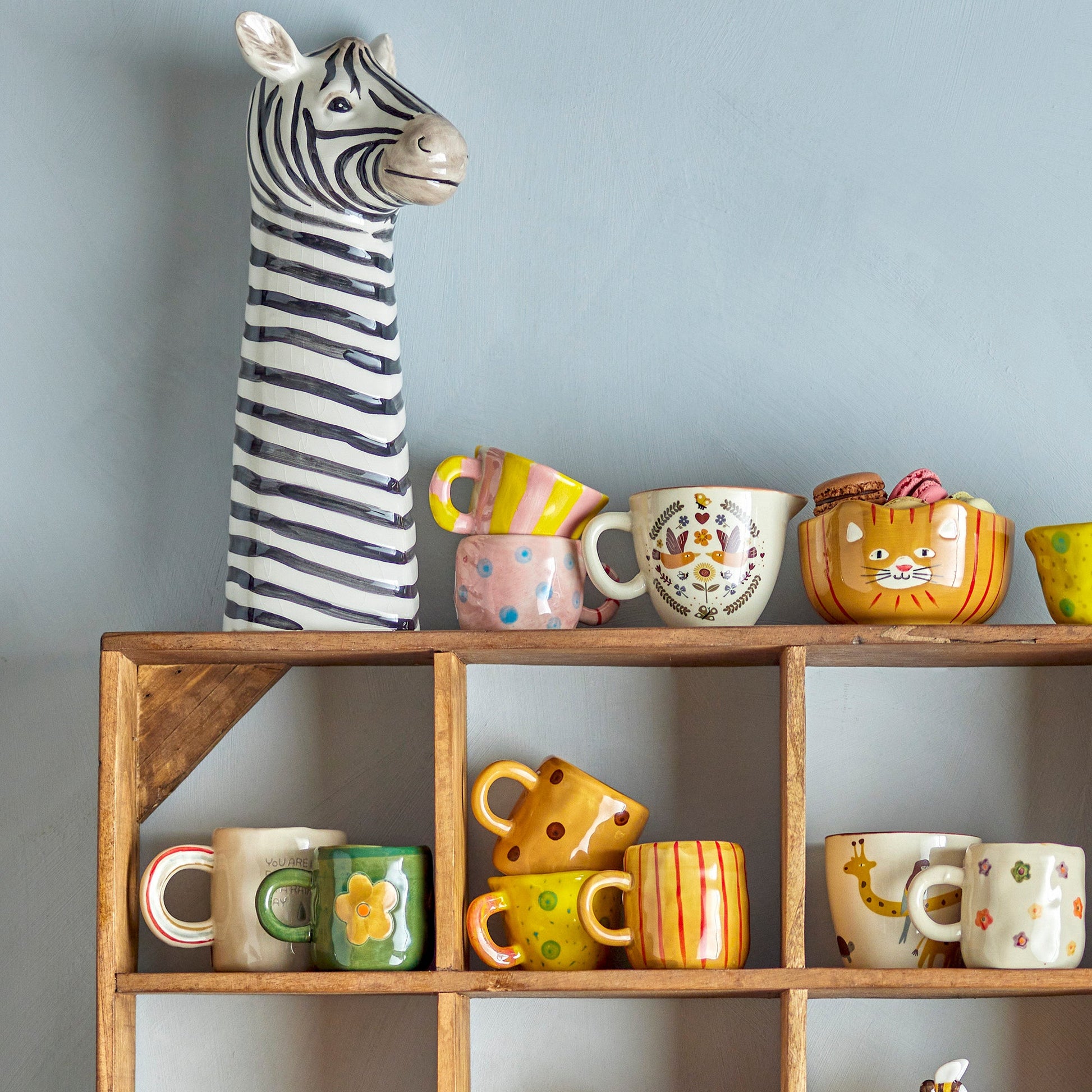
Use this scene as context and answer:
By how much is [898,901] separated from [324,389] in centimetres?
58

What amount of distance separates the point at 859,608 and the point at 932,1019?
14.8 inches

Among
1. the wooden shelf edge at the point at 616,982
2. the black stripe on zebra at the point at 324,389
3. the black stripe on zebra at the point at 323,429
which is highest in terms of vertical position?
the black stripe on zebra at the point at 324,389

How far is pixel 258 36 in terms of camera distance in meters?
0.93

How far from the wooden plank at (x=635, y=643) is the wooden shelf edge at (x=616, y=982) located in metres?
0.23

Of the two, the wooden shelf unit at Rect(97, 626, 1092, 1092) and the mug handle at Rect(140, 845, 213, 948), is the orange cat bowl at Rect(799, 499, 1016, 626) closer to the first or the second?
the wooden shelf unit at Rect(97, 626, 1092, 1092)

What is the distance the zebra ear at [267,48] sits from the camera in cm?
93

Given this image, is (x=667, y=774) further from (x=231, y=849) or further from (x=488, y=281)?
(x=488, y=281)

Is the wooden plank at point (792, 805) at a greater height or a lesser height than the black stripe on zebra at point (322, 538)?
lesser

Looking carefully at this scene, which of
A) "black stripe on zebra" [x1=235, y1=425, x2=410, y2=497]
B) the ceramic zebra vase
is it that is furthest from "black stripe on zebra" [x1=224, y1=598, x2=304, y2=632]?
"black stripe on zebra" [x1=235, y1=425, x2=410, y2=497]

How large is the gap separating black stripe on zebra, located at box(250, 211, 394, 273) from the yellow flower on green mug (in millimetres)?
484

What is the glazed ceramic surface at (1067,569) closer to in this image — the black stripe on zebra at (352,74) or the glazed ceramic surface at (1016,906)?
the glazed ceramic surface at (1016,906)

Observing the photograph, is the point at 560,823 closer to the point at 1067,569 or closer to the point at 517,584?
the point at 517,584

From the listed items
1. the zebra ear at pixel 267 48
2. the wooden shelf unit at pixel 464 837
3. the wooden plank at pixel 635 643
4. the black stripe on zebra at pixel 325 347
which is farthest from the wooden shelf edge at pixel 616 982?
the zebra ear at pixel 267 48

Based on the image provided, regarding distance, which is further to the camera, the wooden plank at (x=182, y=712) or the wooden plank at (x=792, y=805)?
the wooden plank at (x=182, y=712)
